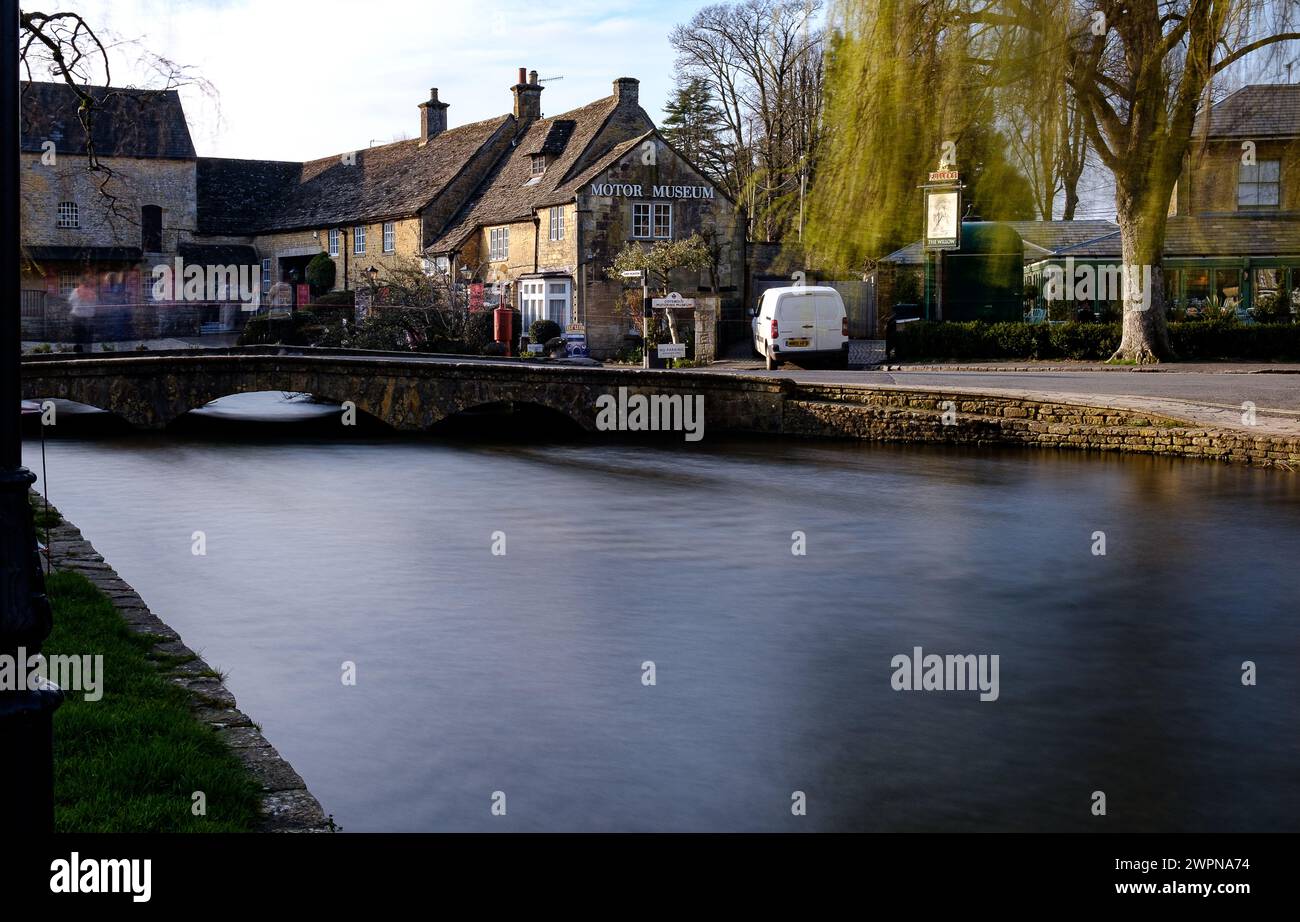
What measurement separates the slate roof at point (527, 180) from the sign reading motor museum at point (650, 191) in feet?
3.19

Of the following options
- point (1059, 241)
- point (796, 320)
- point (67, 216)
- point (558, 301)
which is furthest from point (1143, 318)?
point (67, 216)

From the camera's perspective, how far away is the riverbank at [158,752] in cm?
549

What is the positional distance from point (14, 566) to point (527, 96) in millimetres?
52980

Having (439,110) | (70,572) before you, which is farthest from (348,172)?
(70,572)

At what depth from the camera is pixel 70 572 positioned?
9898 millimetres

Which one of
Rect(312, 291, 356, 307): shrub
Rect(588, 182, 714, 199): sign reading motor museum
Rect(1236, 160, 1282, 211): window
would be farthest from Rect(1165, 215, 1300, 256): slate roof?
Rect(312, 291, 356, 307): shrub

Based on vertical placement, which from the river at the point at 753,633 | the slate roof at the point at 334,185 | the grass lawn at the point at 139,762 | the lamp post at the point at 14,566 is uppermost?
the slate roof at the point at 334,185

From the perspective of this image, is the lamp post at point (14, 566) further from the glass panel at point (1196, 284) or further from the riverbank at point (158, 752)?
the glass panel at point (1196, 284)

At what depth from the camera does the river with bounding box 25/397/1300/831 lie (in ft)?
25.8

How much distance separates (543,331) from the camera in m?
43.2

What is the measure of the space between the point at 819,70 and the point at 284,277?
2577 centimetres

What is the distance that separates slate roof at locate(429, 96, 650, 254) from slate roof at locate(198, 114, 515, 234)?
1429 mm

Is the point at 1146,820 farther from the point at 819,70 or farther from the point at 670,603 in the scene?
the point at 819,70

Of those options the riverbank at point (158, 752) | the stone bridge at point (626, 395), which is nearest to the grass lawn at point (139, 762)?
the riverbank at point (158, 752)
